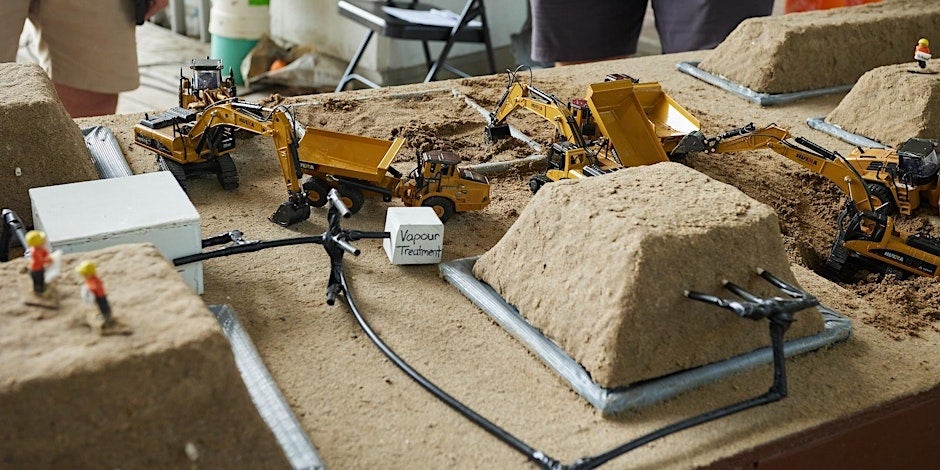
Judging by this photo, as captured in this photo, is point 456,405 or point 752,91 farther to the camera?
point 752,91

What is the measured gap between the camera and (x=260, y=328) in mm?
1751

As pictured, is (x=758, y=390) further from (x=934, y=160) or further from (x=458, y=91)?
(x=458, y=91)

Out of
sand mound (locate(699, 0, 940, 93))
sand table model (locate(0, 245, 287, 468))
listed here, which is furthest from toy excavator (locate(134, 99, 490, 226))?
sand mound (locate(699, 0, 940, 93))

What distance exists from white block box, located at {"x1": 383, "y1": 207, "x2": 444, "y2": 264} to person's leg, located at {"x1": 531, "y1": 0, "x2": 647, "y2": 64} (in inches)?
85.3

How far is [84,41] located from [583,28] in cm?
201

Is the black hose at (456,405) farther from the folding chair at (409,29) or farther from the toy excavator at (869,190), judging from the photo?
the folding chair at (409,29)

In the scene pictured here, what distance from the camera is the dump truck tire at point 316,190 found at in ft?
7.09

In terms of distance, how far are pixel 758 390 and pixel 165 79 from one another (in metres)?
4.59

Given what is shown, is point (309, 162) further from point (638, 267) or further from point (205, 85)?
point (638, 267)

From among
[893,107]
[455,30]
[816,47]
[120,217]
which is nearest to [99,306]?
[120,217]

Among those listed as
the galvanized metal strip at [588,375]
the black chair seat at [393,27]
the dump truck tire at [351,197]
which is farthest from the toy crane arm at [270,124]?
the black chair seat at [393,27]

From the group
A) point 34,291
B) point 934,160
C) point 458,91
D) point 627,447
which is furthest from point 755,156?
point 34,291

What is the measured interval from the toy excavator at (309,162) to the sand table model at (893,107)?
1.37m

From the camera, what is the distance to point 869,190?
242cm
